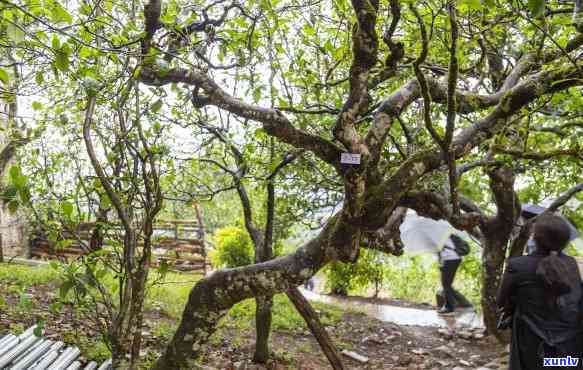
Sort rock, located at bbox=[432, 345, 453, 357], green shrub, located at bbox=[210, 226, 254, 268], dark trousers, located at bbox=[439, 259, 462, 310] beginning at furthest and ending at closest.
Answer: green shrub, located at bbox=[210, 226, 254, 268] < dark trousers, located at bbox=[439, 259, 462, 310] < rock, located at bbox=[432, 345, 453, 357]

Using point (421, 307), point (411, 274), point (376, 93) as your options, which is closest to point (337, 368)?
point (376, 93)

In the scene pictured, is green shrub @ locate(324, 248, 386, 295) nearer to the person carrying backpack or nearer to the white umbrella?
the white umbrella

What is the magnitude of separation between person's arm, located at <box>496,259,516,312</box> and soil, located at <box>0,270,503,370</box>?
92.6 inches

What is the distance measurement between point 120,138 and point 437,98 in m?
2.61

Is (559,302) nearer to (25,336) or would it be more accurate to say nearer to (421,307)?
(25,336)

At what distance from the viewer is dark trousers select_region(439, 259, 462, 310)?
9383 mm

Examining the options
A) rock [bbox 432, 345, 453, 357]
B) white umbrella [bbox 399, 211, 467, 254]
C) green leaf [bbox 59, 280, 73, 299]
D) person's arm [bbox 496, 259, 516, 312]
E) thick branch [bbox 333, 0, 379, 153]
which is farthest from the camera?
white umbrella [bbox 399, 211, 467, 254]

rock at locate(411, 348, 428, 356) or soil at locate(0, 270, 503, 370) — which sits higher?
soil at locate(0, 270, 503, 370)

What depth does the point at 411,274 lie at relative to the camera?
39.8ft

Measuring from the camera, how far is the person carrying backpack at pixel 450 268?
30.8ft

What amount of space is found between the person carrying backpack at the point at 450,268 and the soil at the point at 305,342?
176cm

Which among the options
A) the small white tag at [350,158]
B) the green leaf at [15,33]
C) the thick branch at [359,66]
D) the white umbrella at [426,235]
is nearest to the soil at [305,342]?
the white umbrella at [426,235]

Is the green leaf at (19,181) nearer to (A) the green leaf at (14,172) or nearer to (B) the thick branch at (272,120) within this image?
(A) the green leaf at (14,172)

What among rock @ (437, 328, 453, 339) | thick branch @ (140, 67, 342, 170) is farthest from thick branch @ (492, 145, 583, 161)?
rock @ (437, 328, 453, 339)
